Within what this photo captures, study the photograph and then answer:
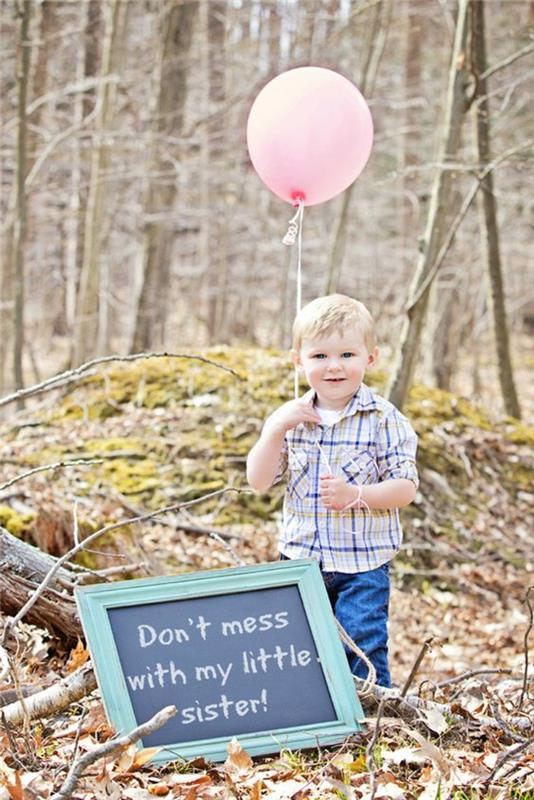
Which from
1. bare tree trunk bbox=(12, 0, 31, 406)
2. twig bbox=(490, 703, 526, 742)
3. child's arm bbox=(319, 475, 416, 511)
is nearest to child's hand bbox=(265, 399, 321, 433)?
child's arm bbox=(319, 475, 416, 511)

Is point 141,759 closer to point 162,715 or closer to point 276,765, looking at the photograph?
point 162,715

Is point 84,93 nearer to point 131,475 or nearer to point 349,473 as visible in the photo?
point 131,475

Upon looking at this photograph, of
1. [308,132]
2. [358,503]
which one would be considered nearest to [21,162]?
[308,132]

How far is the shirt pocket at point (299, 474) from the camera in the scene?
331cm

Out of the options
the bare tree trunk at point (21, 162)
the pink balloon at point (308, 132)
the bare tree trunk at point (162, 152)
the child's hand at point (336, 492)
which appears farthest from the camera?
the bare tree trunk at point (162, 152)

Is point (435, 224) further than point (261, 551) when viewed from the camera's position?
Yes

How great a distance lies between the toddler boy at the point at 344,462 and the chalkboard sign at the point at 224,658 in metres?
0.46

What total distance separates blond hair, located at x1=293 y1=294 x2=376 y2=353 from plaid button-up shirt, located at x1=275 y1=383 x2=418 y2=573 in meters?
0.24

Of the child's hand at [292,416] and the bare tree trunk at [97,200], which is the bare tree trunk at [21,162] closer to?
the bare tree trunk at [97,200]

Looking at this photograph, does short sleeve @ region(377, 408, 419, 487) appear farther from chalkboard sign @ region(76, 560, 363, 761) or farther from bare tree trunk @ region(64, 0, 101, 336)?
bare tree trunk @ region(64, 0, 101, 336)

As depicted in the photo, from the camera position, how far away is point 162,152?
1127 centimetres

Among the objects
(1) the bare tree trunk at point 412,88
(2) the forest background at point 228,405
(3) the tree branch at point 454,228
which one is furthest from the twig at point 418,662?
(1) the bare tree trunk at point 412,88

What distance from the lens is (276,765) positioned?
105 inches

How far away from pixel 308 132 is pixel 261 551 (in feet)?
10.5
